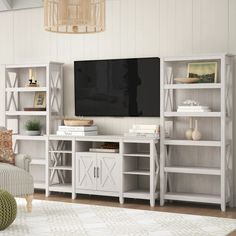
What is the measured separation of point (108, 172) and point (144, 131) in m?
0.70

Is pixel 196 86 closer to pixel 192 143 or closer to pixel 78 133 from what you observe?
pixel 192 143

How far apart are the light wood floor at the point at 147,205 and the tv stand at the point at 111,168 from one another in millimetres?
105

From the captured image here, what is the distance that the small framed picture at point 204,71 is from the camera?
6648 millimetres

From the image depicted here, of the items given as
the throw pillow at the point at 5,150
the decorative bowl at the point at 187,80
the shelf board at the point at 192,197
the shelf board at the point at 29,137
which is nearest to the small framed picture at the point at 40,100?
the shelf board at the point at 29,137

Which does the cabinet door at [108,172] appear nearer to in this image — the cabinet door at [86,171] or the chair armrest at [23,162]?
the cabinet door at [86,171]

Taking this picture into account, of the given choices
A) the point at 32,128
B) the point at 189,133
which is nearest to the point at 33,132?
the point at 32,128

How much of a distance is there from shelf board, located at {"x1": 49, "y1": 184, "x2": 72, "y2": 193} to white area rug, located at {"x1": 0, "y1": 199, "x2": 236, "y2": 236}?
30.4 inches

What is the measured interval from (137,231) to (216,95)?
2.26 m

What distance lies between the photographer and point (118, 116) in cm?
738

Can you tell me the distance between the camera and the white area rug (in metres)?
5.25

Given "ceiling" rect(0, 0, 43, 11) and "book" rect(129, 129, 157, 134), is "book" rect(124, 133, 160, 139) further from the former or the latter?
"ceiling" rect(0, 0, 43, 11)

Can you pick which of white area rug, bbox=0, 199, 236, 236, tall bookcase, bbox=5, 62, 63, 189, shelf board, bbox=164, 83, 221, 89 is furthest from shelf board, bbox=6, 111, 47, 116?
shelf board, bbox=164, 83, 221, 89

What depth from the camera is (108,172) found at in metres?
7.00

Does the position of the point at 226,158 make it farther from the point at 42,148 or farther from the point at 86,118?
the point at 42,148
